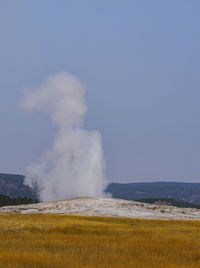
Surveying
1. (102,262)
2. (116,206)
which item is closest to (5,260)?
(102,262)

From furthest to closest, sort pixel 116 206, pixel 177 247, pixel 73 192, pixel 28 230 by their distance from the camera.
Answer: pixel 73 192
pixel 116 206
pixel 28 230
pixel 177 247

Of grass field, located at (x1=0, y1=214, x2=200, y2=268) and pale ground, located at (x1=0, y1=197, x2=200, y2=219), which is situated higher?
pale ground, located at (x1=0, y1=197, x2=200, y2=219)

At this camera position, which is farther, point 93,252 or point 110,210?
point 110,210

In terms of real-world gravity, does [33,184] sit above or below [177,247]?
above

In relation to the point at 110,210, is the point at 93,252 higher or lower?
→ lower

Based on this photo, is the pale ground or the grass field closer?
the grass field

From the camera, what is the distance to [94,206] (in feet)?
163

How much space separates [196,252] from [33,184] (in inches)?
4750

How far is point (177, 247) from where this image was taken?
1923cm

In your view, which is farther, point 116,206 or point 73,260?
point 116,206

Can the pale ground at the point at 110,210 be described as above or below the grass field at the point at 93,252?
above

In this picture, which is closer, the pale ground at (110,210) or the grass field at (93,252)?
the grass field at (93,252)

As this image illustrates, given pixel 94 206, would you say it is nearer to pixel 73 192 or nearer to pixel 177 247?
pixel 177 247

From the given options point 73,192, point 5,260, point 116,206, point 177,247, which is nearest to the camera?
point 5,260
